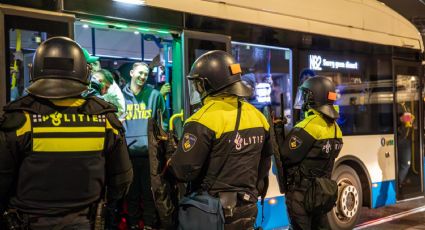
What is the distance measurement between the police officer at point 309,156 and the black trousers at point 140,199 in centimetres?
133

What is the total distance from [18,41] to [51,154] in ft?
4.83

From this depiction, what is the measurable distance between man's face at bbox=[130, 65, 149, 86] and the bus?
24 cm

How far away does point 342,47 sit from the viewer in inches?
264

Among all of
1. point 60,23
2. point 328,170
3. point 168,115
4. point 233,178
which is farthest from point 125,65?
point 233,178

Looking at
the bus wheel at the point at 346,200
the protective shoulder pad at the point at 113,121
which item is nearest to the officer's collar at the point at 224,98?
the protective shoulder pad at the point at 113,121

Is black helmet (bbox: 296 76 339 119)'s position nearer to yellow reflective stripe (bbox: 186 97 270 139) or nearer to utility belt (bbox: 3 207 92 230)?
yellow reflective stripe (bbox: 186 97 270 139)

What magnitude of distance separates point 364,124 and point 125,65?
134 inches

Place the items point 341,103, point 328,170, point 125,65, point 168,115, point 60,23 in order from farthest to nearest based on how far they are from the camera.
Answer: point 341,103 < point 125,65 < point 168,115 < point 328,170 < point 60,23

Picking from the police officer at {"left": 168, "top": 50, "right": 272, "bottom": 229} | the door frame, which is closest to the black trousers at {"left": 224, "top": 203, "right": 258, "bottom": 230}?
the police officer at {"left": 168, "top": 50, "right": 272, "bottom": 229}

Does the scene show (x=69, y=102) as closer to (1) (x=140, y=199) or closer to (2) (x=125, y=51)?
(1) (x=140, y=199)

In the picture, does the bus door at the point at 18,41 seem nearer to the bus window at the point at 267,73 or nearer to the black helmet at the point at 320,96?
the bus window at the point at 267,73

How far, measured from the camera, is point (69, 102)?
2.71 metres

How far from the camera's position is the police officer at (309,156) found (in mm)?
4539

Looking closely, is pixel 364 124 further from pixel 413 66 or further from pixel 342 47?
pixel 413 66
